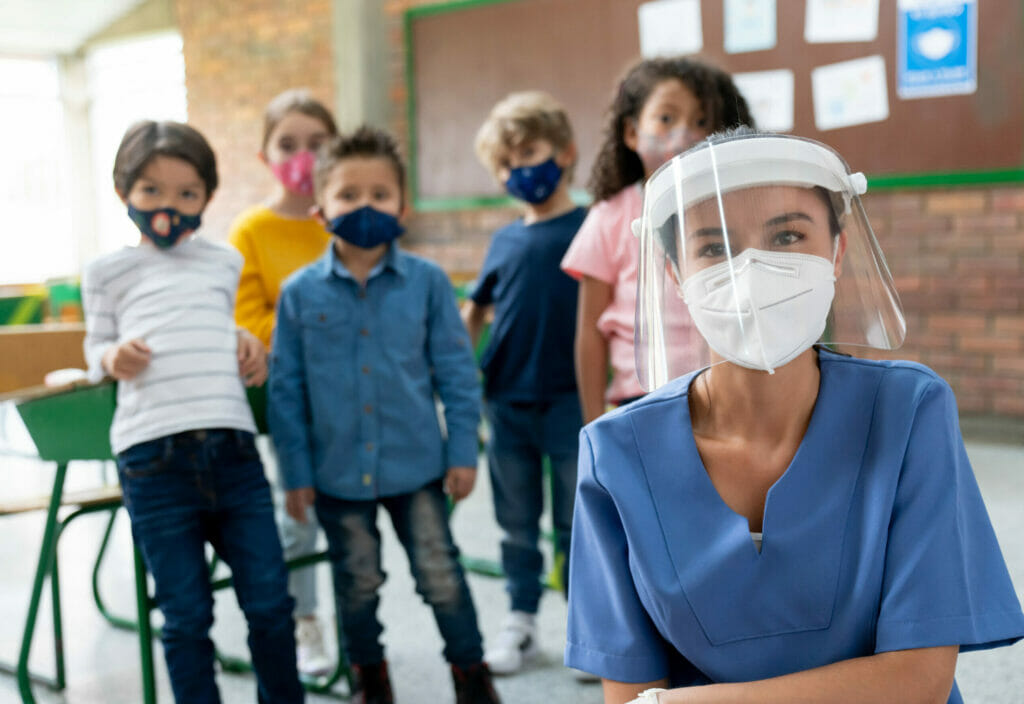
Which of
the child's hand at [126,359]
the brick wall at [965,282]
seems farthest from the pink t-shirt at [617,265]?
the brick wall at [965,282]

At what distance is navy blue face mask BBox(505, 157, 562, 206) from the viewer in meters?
2.42

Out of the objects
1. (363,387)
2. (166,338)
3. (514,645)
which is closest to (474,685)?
(514,645)

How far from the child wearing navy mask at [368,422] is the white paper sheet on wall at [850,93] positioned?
311 cm

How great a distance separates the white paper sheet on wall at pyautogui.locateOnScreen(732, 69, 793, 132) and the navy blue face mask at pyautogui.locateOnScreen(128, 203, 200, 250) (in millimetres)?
3386

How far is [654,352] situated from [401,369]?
101 cm

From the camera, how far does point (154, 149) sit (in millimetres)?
1872

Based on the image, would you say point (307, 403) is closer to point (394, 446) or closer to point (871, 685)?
point (394, 446)

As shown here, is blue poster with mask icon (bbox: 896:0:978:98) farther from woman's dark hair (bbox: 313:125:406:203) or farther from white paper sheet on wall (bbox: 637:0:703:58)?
woman's dark hair (bbox: 313:125:406:203)

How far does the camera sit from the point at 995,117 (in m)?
4.19

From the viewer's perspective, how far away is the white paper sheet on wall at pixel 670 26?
4.92m

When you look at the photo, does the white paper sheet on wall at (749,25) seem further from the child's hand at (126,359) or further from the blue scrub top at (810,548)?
the blue scrub top at (810,548)

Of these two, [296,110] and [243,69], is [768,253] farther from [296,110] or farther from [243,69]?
[243,69]

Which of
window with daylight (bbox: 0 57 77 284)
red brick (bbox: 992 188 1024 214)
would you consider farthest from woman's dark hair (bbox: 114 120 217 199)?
window with daylight (bbox: 0 57 77 284)

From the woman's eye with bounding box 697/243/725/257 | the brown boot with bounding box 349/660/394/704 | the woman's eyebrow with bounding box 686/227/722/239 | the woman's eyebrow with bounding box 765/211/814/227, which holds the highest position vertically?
the woman's eyebrow with bounding box 765/211/814/227
